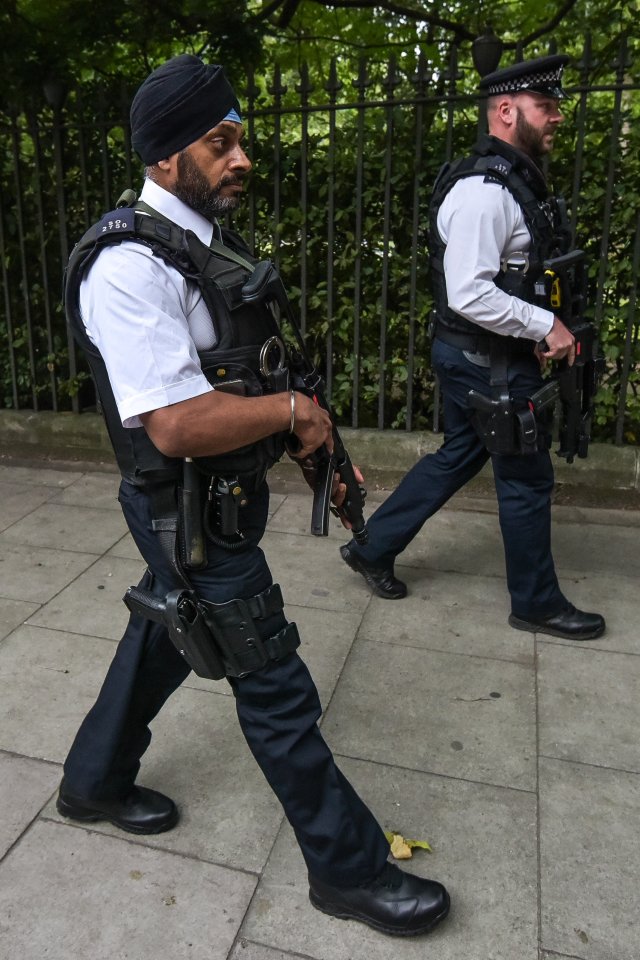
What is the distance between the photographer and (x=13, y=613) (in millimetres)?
3580

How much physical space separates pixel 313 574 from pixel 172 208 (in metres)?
2.36

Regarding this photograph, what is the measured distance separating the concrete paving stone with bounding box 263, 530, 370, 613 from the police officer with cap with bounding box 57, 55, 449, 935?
1535mm

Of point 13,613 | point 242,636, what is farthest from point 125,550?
point 242,636

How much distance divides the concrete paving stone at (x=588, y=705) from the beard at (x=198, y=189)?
1977 millimetres

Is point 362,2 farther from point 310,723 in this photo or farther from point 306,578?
point 310,723

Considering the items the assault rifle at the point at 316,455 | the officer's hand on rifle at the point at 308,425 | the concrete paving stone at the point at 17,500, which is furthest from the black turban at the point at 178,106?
the concrete paving stone at the point at 17,500

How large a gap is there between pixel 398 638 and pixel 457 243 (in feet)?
5.13

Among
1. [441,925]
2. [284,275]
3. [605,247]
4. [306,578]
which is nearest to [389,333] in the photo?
[284,275]

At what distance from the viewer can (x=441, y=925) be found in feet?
6.86

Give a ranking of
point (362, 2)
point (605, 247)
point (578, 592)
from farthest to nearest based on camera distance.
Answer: point (362, 2)
point (605, 247)
point (578, 592)

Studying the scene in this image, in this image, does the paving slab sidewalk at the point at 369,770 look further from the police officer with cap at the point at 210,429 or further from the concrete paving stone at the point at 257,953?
the police officer with cap at the point at 210,429

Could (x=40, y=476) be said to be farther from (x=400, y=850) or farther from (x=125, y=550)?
(x=400, y=850)

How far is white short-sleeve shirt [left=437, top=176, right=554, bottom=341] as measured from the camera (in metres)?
2.94

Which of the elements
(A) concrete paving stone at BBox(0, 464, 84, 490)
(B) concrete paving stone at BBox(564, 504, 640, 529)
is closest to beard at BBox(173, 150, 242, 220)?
(B) concrete paving stone at BBox(564, 504, 640, 529)
